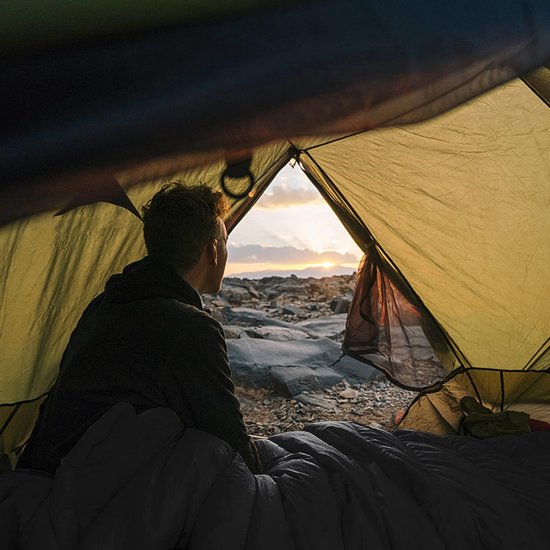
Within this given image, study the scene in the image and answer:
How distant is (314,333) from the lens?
4.95m

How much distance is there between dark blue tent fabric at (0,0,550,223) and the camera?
78 cm

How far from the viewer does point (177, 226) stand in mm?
1273

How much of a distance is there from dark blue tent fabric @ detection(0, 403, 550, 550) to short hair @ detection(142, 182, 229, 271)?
15.0 inches

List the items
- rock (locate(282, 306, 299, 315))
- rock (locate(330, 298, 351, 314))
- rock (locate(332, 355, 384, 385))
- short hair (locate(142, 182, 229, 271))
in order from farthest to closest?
rock (locate(282, 306, 299, 315)), rock (locate(330, 298, 351, 314)), rock (locate(332, 355, 384, 385)), short hair (locate(142, 182, 229, 271))

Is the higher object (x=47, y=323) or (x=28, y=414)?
(x=47, y=323)

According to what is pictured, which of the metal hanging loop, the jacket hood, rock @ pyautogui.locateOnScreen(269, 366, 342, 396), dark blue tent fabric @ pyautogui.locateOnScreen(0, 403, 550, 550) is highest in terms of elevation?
the metal hanging loop

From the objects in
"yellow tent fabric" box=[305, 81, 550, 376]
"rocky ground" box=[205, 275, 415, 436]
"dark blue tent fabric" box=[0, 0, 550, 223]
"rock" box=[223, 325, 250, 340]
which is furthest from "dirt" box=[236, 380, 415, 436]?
"dark blue tent fabric" box=[0, 0, 550, 223]

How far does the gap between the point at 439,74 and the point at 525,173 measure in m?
0.99

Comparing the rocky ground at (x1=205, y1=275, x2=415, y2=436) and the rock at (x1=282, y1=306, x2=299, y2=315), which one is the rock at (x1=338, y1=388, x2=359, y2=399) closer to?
the rocky ground at (x1=205, y1=275, x2=415, y2=436)

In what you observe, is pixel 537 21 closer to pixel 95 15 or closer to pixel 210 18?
Answer: pixel 210 18

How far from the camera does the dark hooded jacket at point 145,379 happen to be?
105cm

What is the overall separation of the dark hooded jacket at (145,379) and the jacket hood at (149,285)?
52 mm

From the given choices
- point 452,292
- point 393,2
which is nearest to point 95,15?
point 393,2

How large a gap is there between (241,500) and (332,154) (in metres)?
1.57
